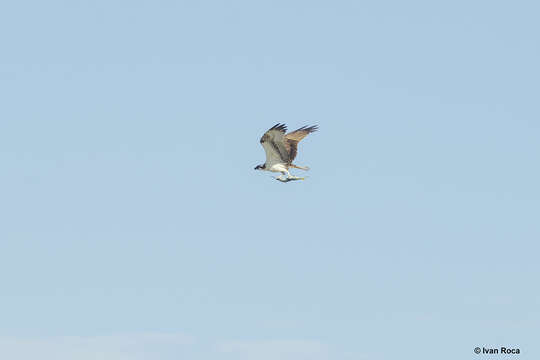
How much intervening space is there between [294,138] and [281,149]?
289 cm

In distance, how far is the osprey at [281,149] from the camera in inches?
3383

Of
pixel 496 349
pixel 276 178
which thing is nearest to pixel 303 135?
pixel 276 178

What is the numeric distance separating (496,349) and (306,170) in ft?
65.8

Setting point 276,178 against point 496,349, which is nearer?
point 496,349

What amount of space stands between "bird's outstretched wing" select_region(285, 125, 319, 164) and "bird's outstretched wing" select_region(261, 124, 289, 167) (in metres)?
0.44

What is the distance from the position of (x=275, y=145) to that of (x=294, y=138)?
350 cm

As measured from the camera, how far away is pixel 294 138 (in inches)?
3543

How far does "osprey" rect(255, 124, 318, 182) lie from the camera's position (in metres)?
85.9

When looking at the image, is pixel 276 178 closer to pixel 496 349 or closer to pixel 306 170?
pixel 306 170

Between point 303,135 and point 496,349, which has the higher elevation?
point 303,135

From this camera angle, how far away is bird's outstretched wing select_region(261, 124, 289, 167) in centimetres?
8519

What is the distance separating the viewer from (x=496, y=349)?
78.9 metres

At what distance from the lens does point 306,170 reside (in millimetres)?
86750

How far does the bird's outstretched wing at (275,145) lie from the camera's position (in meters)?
85.2
